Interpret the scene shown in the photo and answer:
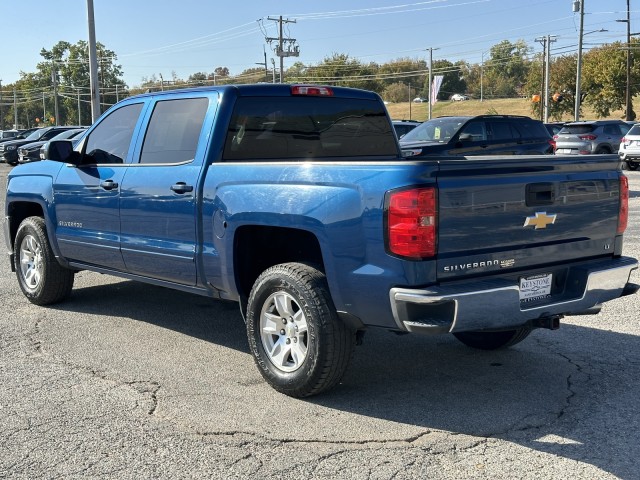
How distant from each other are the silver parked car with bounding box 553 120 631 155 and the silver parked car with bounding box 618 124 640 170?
0.68m

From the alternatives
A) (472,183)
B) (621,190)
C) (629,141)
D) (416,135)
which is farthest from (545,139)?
(472,183)

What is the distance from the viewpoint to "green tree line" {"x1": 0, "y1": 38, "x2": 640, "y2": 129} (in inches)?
2990

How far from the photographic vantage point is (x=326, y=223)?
435 cm

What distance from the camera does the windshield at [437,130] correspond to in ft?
49.6

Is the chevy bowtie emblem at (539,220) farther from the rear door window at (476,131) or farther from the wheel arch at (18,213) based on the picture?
the rear door window at (476,131)

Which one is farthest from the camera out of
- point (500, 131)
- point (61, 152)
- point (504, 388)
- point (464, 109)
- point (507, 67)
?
point (507, 67)

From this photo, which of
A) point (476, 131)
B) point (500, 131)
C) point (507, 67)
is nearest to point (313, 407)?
point (476, 131)

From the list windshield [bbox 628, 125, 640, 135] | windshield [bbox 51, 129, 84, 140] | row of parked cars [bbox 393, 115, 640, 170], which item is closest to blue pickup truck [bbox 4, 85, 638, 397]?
row of parked cars [bbox 393, 115, 640, 170]

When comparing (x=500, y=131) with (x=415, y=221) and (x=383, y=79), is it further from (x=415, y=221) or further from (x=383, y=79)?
(x=383, y=79)

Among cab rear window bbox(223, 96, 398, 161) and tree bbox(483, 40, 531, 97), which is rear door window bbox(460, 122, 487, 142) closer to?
cab rear window bbox(223, 96, 398, 161)

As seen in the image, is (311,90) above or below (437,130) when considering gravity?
above

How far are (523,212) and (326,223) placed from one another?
115 centimetres

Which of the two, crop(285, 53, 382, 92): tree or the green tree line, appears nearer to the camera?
the green tree line

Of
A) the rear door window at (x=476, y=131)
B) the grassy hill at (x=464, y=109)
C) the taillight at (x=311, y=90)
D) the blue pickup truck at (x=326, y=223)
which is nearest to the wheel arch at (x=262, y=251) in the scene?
the blue pickup truck at (x=326, y=223)
